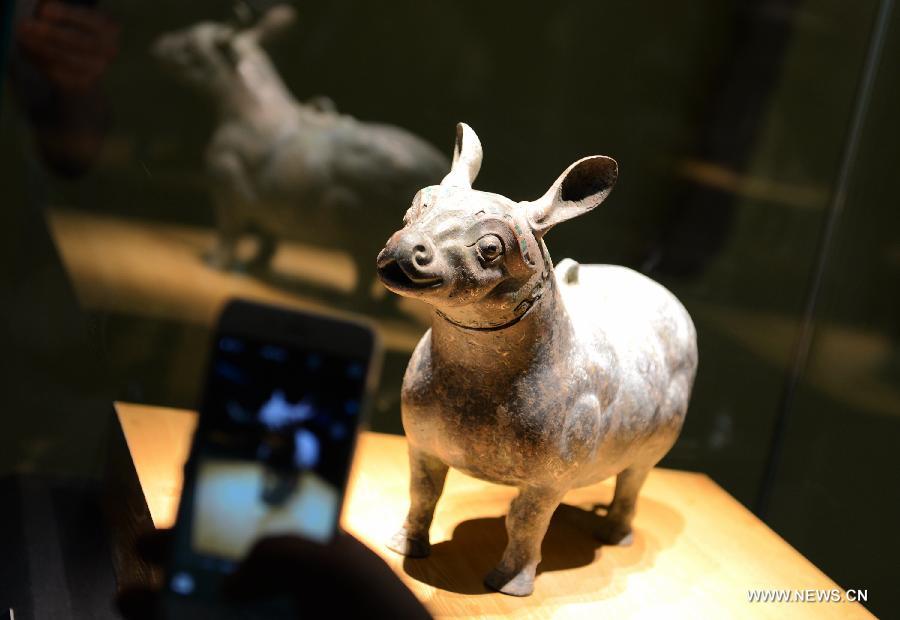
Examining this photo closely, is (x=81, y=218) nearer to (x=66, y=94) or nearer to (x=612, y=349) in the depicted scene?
(x=66, y=94)

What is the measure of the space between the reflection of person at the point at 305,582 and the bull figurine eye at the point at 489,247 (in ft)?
1.69

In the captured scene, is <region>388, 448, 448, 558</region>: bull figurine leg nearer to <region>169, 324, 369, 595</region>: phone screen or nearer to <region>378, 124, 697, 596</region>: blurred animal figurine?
<region>378, 124, 697, 596</region>: blurred animal figurine

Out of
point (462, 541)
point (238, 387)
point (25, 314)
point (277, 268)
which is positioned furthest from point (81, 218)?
point (238, 387)

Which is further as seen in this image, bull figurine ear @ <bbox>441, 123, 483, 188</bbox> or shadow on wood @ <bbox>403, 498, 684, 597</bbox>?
shadow on wood @ <bbox>403, 498, 684, 597</bbox>

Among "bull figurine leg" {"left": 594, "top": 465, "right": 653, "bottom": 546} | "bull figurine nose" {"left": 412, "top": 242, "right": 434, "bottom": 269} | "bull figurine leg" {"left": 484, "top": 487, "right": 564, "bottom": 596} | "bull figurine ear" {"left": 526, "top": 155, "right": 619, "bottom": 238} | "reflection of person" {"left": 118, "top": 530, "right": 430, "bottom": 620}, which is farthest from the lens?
"bull figurine leg" {"left": 594, "top": 465, "right": 653, "bottom": 546}

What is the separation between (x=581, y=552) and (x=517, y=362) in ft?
1.59

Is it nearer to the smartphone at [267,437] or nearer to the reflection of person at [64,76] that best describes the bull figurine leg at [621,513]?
the smartphone at [267,437]

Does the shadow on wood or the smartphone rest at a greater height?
the smartphone

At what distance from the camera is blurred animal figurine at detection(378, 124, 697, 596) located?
121cm

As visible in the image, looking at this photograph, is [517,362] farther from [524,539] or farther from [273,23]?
[273,23]

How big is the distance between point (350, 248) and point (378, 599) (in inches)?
46.2

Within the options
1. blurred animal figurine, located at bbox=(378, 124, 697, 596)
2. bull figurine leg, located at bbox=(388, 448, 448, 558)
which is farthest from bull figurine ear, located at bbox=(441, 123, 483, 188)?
bull figurine leg, located at bbox=(388, 448, 448, 558)

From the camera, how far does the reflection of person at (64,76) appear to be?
1390 mm

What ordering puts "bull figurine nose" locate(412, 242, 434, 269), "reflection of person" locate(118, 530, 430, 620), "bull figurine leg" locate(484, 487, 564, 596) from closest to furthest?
"reflection of person" locate(118, 530, 430, 620) → "bull figurine nose" locate(412, 242, 434, 269) → "bull figurine leg" locate(484, 487, 564, 596)
